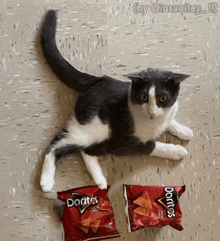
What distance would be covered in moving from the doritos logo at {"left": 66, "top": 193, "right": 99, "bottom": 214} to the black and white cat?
7 centimetres

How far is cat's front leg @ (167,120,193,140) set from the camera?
131cm

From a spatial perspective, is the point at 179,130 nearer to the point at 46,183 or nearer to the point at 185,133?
the point at 185,133

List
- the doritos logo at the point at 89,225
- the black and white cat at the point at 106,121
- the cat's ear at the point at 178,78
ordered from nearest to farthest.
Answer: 1. the cat's ear at the point at 178,78
2. the black and white cat at the point at 106,121
3. the doritos logo at the point at 89,225

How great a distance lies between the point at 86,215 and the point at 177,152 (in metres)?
0.48

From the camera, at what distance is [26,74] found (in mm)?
1327

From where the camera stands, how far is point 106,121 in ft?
3.85

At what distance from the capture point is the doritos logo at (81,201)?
1.23m

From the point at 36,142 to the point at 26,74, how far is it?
0.31 m

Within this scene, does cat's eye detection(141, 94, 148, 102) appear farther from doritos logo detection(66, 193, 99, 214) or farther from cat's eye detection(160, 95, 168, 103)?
doritos logo detection(66, 193, 99, 214)

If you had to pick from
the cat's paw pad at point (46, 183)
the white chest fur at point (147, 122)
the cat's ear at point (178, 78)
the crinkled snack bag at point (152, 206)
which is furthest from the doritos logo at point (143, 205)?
the cat's ear at point (178, 78)

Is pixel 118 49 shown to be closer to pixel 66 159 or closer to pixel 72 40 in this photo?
pixel 72 40

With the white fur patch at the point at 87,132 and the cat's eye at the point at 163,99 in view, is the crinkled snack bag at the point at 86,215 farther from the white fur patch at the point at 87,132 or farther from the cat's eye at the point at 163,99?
the cat's eye at the point at 163,99

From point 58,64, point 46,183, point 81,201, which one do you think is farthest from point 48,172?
point 58,64

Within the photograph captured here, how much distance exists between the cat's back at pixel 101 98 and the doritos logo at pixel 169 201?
435 millimetres
